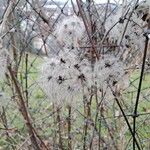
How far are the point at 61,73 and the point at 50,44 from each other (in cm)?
93

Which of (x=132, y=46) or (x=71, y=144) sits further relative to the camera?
(x=71, y=144)

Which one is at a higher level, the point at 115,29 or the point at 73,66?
the point at 115,29

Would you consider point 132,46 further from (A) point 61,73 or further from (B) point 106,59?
(A) point 61,73

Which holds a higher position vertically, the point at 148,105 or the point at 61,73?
the point at 61,73

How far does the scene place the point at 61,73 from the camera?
226 cm

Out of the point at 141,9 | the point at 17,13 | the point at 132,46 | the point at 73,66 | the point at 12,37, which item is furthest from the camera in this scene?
the point at 17,13

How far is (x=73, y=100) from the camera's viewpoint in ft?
8.09

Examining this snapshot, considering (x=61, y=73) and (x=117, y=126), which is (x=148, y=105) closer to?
(x=117, y=126)

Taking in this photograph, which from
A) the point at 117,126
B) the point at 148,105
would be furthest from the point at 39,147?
the point at 148,105

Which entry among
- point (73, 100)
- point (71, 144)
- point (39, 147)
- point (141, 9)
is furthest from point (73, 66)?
point (71, 144)

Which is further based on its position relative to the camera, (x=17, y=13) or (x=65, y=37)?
(x=17, y=13)

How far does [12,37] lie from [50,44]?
0.25 m

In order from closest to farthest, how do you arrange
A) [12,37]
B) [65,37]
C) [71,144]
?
[65,37] → [12,37] → [71,144]

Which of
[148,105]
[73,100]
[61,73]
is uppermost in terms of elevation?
[61,73]
